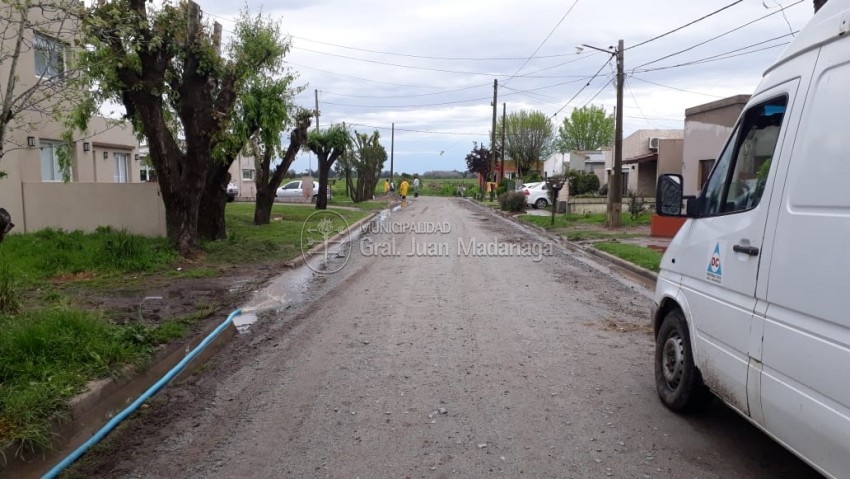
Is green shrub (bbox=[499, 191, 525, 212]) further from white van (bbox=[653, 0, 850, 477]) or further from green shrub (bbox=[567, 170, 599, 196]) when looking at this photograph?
white van (bbox=[653, 0, 850, 477])

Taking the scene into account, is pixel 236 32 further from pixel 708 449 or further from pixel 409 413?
pixel 708 449

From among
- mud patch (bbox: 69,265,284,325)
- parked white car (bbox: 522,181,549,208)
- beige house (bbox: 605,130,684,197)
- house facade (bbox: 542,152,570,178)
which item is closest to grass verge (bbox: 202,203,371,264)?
mud patch (bbox: 69,265,284,325)

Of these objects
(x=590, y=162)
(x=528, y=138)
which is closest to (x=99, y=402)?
(x=590, y=162)

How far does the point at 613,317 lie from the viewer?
28.2 feet

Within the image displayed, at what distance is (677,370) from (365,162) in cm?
4074

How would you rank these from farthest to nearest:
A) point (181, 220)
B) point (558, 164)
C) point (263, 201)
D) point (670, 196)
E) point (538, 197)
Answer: point (558, 164) → point (538, 197) → point (263, 201) → point (181, 220) → point (670, 196)

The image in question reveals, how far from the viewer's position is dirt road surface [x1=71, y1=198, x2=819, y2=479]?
4.14 metres

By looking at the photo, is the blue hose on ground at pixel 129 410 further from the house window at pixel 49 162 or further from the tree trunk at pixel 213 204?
the house window at pixel 49 162

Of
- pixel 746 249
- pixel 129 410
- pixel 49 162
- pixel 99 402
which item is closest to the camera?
pixel 746 249

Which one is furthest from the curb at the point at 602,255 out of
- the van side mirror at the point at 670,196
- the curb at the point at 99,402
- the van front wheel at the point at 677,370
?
the curb at the point at 99,402

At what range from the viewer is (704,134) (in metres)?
19.9

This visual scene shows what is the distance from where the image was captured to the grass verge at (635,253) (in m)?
13.1

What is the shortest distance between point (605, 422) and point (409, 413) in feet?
4.73

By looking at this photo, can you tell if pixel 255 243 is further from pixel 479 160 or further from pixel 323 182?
pixel 479 160
